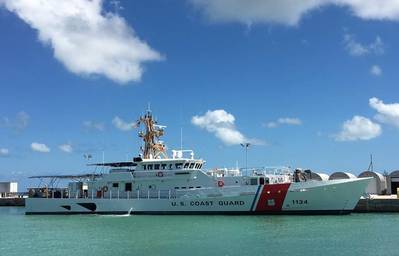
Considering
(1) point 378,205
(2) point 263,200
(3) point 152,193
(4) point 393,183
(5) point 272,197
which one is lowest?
(1) point 378,205

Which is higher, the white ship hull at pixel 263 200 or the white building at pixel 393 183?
the white building at pixel 393 183

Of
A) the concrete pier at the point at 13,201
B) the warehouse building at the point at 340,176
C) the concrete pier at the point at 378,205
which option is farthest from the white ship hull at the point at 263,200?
the concrete pier at the point at 13,201

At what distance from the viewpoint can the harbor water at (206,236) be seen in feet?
73.3

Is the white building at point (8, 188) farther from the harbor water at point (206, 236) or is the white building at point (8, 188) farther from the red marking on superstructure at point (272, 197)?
the red marking on superstructure at point (272, 197)

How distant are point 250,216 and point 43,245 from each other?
1570cm

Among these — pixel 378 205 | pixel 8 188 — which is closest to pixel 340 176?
pixel 378 205

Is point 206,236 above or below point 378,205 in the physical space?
below

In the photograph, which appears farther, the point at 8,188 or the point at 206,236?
the point at 8,188

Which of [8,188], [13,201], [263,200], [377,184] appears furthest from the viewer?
[8,188]

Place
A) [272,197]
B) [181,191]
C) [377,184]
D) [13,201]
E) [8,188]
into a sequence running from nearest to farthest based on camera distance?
[272,197] → [181,191] → [377,184] → [13,201] → [8,188]

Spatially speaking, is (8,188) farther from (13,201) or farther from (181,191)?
(181,191)

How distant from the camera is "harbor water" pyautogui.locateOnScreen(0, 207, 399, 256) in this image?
73.3 feet

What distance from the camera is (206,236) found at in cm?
2641

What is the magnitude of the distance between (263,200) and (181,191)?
21.2 ft
